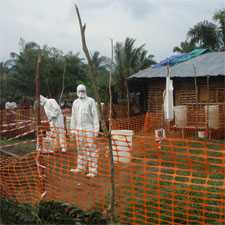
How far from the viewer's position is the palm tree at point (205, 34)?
22906mm

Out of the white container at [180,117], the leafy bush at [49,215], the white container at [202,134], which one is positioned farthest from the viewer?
the white container at [180,117]

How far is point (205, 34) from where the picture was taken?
23078 mm

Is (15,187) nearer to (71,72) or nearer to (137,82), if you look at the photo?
(137,82)

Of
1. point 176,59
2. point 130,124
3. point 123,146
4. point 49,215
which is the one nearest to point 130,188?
point 123,146

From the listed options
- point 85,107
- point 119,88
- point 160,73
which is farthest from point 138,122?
point 85,107

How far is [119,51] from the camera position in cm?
2044

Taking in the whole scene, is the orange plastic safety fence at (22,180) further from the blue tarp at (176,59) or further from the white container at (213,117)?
the blue tarp at (176,59)

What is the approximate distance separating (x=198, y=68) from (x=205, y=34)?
11241 millimetres

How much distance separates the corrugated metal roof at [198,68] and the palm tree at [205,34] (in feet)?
28.3

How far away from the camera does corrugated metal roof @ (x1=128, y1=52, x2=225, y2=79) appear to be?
12023mm

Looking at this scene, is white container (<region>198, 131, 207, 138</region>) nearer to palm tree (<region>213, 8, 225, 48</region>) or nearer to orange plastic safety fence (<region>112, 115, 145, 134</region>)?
orange plastic safety fence (<region>112, 115, 145, 134</region>)

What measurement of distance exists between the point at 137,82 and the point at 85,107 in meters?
9.12

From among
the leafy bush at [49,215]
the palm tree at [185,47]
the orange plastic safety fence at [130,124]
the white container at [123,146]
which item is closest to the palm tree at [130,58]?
the palm tree at [185,47]

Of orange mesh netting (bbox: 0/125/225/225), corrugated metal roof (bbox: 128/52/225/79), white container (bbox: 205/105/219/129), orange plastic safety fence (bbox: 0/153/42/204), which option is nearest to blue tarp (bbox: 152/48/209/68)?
corrugated metal roof (bbox: 128/52/225/79)
